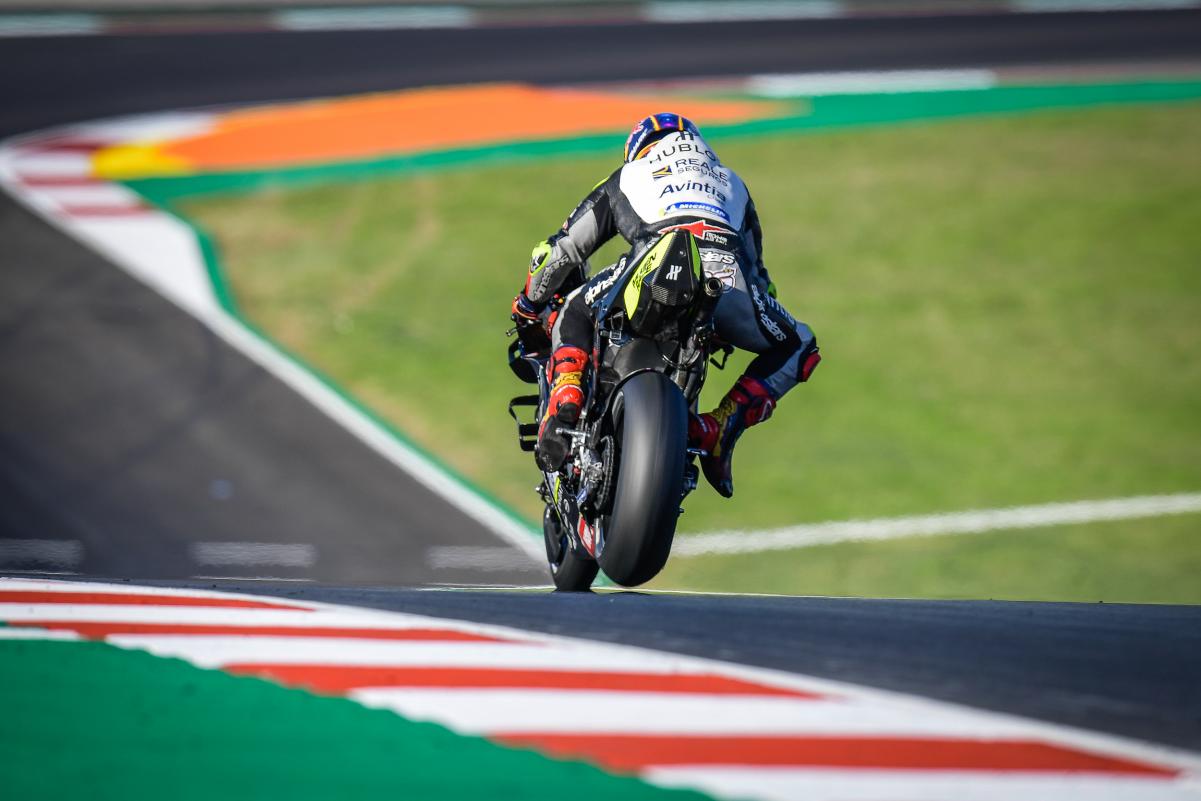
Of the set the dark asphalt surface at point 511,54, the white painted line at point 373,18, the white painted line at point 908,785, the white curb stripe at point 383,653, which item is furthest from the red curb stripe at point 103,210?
the white painted line at point 908,785

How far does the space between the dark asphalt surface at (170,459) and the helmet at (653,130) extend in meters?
3.44

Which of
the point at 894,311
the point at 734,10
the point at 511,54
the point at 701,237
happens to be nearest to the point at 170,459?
the point at 701,237

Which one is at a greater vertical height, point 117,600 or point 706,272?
point 706,272

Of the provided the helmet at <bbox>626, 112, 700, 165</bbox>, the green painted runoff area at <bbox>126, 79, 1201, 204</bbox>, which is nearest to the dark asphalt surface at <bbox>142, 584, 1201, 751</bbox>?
the helmet at <bbox>626, 112, 700, 165</bbox>

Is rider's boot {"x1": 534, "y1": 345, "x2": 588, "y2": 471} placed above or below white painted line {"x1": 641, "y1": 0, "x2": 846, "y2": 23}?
below

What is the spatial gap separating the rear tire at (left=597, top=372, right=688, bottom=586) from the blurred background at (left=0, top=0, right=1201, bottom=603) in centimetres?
377

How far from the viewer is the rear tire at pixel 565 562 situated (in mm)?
7582

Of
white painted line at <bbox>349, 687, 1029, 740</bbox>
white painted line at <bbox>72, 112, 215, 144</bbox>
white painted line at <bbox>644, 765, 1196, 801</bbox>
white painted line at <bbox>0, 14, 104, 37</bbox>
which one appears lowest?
white painted line at <bbox>644, 765, 1196, 801</bbox>

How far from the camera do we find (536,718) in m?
4.18

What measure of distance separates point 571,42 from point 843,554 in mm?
12809

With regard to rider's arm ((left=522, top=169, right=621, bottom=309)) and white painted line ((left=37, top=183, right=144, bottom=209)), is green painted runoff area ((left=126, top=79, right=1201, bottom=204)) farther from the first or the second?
rider's arm ((left=522, top=169, right=621, bottom=309))

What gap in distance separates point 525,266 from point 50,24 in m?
10.4

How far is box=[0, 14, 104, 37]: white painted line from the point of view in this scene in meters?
21.5

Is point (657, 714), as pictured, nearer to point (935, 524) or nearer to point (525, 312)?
point (525, 312)
